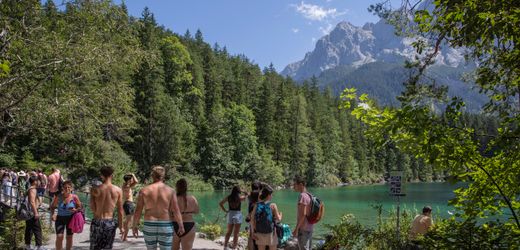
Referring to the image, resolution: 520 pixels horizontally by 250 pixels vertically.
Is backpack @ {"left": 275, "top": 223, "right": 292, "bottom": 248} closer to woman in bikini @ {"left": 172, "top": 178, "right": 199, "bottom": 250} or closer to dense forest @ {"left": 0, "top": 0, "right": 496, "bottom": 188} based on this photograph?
woman in bikini @ {"left": 172, "top": 178, "right": 199, "bottom": 250}

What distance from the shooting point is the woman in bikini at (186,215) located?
716 cm

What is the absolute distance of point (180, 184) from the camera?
738cm

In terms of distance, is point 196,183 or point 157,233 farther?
point 196,183

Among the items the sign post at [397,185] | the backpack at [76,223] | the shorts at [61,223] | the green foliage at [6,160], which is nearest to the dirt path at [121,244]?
the shorts at [61,223]

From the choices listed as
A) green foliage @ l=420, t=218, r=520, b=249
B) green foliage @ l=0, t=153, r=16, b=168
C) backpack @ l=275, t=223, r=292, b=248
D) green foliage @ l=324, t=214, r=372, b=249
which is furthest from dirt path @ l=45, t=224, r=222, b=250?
green foliage @ l=0, t=153, r=16, b=168

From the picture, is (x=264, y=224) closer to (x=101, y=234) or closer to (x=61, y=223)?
(x=101, y=234)

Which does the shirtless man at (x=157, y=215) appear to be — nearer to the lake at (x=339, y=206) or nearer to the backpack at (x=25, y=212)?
the backpack at (x=25, y=212)

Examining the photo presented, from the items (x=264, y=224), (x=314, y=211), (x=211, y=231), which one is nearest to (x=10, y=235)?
(x=264, y=224)

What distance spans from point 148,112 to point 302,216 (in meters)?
46.4

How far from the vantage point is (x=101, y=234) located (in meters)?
6.75

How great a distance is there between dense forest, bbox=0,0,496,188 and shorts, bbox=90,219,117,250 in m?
2.64

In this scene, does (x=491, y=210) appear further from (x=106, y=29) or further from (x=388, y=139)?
(x=106, y=29)

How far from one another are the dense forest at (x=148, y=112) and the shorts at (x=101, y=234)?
2644mm

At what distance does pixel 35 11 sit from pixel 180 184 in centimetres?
447
